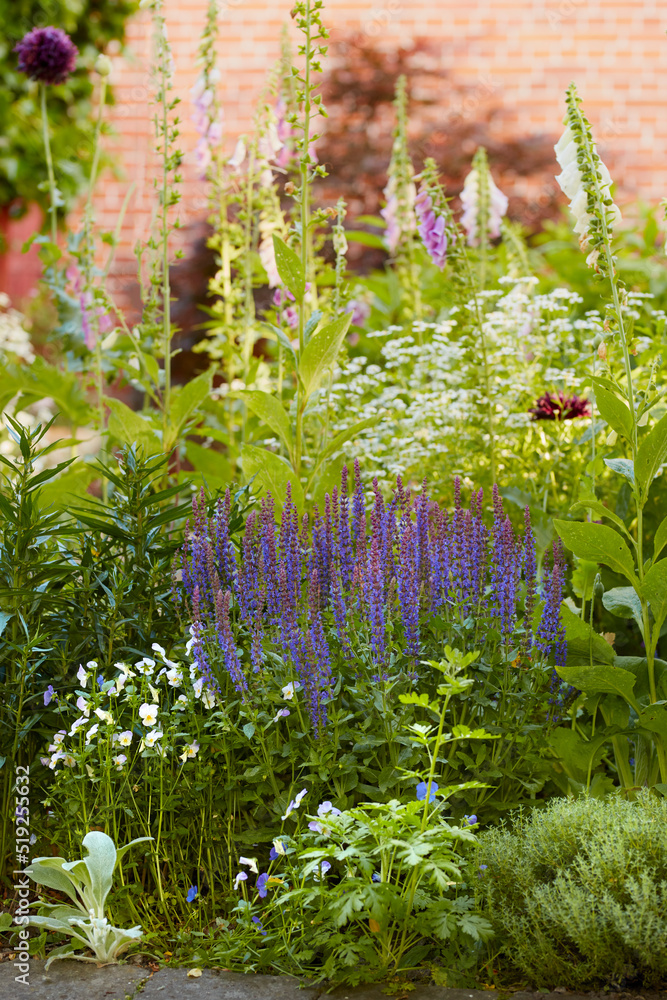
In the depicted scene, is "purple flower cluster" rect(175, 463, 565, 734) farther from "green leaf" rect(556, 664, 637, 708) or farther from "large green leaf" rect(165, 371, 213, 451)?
"large green leaf" rect(165, 371, 213, 451)

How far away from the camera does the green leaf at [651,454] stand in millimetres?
2104

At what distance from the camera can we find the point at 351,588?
7.30 feet

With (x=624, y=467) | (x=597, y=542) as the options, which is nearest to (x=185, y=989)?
(x=597, y=542)

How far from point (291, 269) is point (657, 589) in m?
1.37

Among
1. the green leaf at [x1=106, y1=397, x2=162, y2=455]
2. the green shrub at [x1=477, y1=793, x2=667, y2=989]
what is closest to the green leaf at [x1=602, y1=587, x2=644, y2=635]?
the green shrub at [x1=477, y1=793, x2=667, y2=989]

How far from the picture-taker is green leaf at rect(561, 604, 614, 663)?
84.7 inches

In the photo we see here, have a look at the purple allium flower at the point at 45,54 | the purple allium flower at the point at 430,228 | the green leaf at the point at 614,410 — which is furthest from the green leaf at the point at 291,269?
the purple allium flower at the point at 45,54

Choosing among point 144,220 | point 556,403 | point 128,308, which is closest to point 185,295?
point 128,308

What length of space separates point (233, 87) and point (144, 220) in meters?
1.36

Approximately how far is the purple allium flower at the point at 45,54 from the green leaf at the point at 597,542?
2943 millimetres

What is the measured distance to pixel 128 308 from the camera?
697 centimetres

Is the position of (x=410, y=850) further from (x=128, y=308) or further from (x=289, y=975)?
(x=128, y=308)

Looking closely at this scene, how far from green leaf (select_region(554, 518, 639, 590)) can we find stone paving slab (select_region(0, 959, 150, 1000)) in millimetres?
1242

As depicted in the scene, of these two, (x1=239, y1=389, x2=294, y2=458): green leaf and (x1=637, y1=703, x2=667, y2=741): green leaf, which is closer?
(x1=637, y1=703, x2=667, y2=741): green leaf
